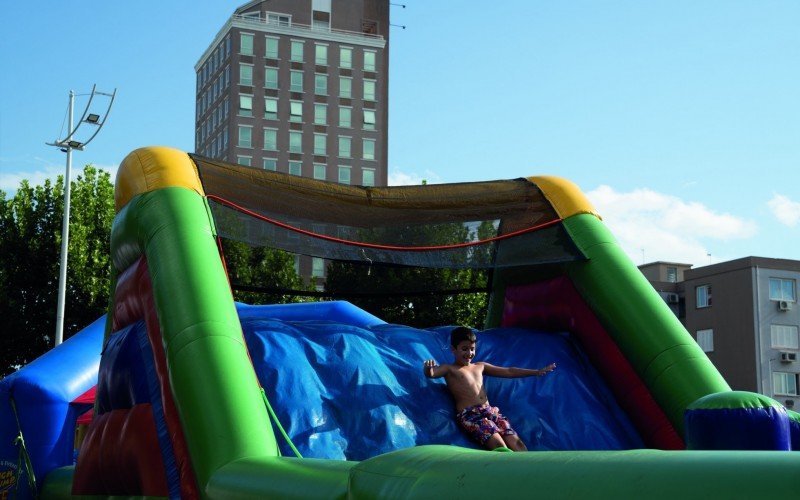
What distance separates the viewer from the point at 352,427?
5070 mm

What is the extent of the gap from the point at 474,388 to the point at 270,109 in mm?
46625

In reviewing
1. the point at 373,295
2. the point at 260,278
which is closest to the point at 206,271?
the point at 373,295

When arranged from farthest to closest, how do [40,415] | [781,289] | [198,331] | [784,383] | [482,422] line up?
[781,289] → [784,383] → [40,415] → [482,422] → [198,331]

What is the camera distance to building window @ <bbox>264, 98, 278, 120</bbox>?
5066cm

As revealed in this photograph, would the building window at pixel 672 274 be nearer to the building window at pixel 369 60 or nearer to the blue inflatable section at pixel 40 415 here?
the building window at pixel 369 60

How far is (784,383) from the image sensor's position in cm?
3888

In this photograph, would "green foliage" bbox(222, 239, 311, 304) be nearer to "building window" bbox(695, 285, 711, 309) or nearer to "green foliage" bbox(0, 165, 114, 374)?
"green foliage" bbox(0, 165, 114, 374)

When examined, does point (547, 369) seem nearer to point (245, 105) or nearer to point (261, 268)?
point (261, 268)

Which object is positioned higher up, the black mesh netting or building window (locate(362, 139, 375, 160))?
building window (locate(362, 139, 375, 160))

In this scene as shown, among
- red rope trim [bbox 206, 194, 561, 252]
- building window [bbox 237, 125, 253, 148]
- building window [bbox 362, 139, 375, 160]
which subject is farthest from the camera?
building window [bbox 362, 139, 375, 160]

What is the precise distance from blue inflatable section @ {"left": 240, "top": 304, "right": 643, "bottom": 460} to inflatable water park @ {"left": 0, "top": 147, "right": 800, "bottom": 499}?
1cm

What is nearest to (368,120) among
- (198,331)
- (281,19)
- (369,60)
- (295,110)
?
(369,60)

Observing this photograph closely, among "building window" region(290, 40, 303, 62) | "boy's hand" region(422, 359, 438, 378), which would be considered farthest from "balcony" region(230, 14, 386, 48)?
"boy's hand" region(422, 359, 438, 378)

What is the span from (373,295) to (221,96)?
154 ft
